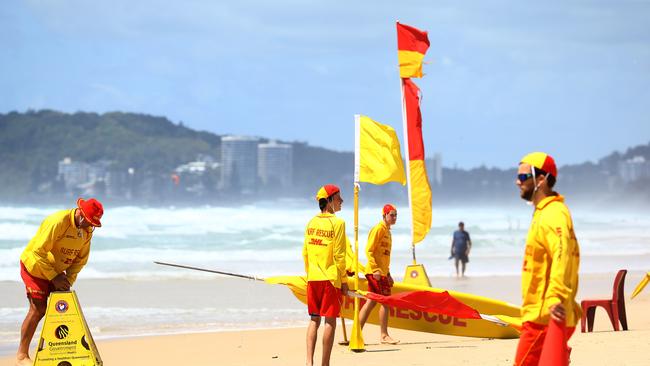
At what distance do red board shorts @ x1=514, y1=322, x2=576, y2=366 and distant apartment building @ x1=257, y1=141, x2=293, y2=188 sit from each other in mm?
124465

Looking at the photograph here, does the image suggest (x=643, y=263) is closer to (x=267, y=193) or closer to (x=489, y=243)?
(x=489, y=243)

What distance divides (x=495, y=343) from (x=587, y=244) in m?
29.8

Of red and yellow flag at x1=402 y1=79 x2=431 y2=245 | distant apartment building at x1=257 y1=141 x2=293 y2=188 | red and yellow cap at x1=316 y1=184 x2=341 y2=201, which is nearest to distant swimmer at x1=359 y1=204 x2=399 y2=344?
red and yellow cap at x1=316 y1=184 x2=341 y2=201

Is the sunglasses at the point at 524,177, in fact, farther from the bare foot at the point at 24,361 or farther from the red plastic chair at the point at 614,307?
the red plastic chair at the point at 614,307

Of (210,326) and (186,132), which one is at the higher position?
(186,132)

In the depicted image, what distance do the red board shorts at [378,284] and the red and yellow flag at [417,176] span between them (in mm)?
2083

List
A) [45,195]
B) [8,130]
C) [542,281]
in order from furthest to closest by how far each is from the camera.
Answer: [8,130] → [45,195] → [542,281]

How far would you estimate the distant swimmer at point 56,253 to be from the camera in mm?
7535

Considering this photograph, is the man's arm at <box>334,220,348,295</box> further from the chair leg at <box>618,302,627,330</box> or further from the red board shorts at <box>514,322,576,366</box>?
the chair leg at <box>618,302,627,330</box>

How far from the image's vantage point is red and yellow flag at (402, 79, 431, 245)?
39.5ft

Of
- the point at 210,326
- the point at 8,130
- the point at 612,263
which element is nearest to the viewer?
the point at 210,326

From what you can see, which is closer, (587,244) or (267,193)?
(587,244)

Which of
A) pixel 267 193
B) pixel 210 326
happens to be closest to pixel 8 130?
pixel 267 193

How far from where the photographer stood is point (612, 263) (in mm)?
27203
